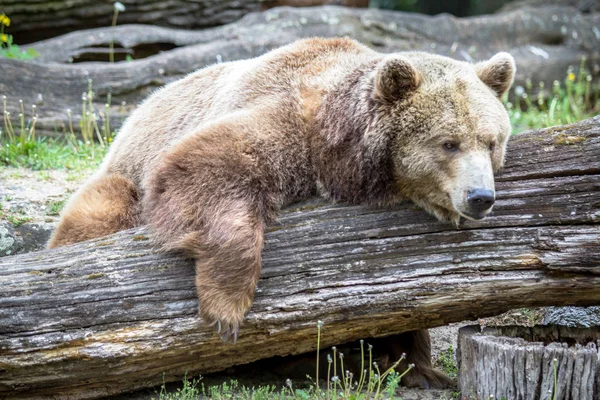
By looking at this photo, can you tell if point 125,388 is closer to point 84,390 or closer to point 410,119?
point 84,390

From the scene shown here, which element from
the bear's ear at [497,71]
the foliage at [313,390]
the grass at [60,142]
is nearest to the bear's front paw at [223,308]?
the foliage at [313,390]

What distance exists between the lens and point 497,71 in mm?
4707

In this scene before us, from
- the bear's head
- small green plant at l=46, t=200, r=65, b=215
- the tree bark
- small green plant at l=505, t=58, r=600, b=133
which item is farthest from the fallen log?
the tree bark

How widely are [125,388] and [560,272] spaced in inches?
105

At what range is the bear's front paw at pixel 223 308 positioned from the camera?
4.18 meters

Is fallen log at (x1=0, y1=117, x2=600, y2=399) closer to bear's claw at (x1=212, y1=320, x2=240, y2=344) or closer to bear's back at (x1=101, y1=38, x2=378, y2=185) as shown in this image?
bear's claw at (x1=212, y1=320, x2=240, y2=344)

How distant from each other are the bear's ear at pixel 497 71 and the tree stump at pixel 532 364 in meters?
1.57

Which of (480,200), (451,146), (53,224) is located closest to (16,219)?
(53,224)

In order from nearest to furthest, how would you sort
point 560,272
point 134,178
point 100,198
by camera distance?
point 560,272 → point 100,198 → point 134,178

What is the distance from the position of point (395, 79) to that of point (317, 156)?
2.30 feet

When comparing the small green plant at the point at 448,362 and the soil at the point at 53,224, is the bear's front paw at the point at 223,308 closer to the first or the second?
the soil at the point at 53,224

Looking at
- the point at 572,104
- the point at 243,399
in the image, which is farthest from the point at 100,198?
the point at 572,104

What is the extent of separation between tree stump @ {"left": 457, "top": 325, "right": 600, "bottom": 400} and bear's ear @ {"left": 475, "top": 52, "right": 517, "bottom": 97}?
61.7 inches

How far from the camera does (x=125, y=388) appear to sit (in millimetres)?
4465
